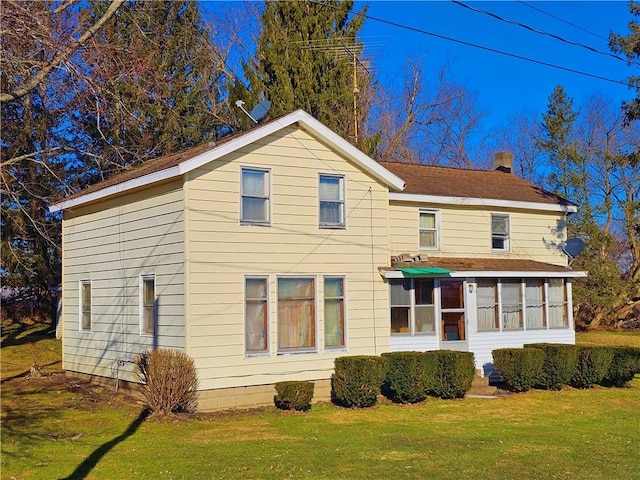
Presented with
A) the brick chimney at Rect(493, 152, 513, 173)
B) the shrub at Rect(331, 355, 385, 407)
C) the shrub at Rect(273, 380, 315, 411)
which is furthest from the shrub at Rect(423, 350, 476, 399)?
the brick chimney at Rect(493, 152, 513, 173)

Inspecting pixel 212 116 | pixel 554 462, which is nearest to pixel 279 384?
pixel 554 462

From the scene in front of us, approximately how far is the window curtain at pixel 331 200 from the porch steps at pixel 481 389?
17.5 feet

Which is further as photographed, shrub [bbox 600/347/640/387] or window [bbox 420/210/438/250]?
window [bbox 420/210/438/250]

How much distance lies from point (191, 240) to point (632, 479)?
8.81 m

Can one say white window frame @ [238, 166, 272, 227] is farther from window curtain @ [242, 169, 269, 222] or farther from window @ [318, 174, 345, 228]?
→ window @ [318, 174, 345, 228]

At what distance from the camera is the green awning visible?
1712 cm

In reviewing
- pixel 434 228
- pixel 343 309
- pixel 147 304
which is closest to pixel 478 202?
pixel 434 228

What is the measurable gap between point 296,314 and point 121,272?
13.7ft

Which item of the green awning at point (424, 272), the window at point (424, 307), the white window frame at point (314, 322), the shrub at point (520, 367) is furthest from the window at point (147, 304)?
the shrub at point (520, 367)

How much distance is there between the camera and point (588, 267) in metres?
32.8

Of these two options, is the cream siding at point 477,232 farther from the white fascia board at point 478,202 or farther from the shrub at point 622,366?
the shrub at point 622,366

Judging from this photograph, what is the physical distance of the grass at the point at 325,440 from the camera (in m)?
9.78

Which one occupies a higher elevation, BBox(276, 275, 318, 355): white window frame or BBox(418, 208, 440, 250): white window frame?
BBox(418, 208, 440, 250): white window frame

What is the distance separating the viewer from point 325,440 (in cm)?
1192
